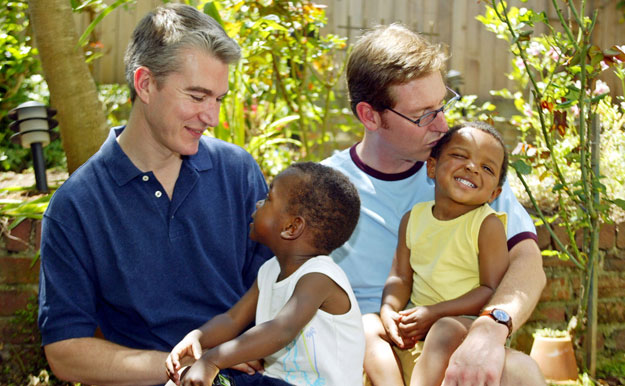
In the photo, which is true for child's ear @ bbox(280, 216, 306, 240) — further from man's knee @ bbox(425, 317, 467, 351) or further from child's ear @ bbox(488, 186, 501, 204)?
child's ear @ bbox(488, 186, 501, 204)

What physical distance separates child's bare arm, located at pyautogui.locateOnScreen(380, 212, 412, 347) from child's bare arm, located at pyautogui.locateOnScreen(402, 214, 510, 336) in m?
0.08

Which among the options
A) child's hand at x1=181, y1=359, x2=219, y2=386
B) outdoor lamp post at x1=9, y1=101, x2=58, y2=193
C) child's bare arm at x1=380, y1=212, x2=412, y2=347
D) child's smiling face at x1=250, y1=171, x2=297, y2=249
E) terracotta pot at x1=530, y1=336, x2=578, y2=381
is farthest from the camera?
outdoor lamp post at x1=9, y1=101, x2=58, y2=193

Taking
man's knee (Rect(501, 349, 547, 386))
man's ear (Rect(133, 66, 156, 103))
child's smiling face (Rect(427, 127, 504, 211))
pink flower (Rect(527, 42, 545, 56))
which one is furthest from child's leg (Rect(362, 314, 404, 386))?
pink flower (Rect(527, 42, 545, 56))

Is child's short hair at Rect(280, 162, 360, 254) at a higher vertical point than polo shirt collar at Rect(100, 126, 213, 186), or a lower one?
lower

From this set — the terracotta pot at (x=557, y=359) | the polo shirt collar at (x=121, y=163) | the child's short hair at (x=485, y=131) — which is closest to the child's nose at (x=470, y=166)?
the child's short hair at (x=485, y=131)

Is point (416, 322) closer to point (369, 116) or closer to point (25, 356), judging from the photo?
point (369, 116)

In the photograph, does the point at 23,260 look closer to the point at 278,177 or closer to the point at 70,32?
the point at 70,32

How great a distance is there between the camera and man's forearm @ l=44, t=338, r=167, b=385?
76.9 inches

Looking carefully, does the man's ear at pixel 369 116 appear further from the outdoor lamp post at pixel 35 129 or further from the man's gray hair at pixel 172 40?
the outdoor lamp post at pixel 35 129

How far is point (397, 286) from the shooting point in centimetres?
226

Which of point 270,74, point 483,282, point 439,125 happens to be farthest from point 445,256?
point 270,74

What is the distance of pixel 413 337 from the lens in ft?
6.84

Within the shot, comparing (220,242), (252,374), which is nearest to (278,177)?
(220,242)

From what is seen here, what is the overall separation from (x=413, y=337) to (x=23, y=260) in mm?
1969
